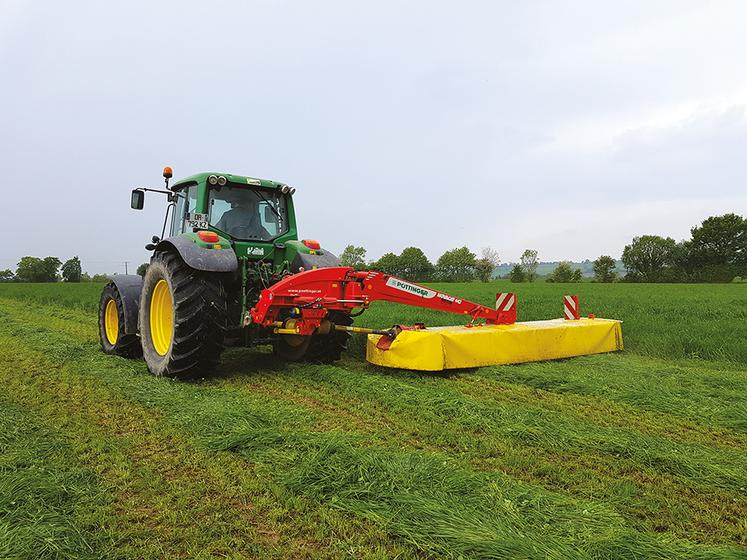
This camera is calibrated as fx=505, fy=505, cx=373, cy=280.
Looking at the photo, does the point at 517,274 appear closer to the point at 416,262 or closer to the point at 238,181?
the point at 416,262

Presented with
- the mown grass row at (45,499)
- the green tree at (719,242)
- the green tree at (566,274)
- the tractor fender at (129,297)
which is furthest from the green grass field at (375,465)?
the green tree at (566,274)

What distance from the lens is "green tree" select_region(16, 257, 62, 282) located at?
59.7 metres

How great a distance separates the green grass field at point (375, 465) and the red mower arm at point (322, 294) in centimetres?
70

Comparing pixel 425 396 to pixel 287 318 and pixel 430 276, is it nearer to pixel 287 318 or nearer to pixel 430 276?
pixel 287 318

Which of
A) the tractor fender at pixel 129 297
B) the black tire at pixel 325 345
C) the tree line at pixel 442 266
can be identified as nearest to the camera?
the black tire at pixel 325 345

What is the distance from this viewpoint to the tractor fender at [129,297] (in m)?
6.68

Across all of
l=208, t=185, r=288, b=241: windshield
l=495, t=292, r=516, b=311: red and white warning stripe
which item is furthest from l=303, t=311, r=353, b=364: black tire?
l=495, t=292, r=516, b=311: red and white warning stripe

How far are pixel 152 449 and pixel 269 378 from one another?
2234mm

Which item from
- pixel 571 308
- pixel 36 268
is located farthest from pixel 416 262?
pixel 36 268

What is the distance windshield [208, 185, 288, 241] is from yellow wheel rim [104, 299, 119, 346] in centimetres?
241

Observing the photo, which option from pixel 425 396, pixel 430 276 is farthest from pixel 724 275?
pixel 425 396

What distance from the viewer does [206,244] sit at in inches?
210

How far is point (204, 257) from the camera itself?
204 inches

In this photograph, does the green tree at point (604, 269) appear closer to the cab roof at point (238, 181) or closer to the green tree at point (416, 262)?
the green tree at point (416, 262)
